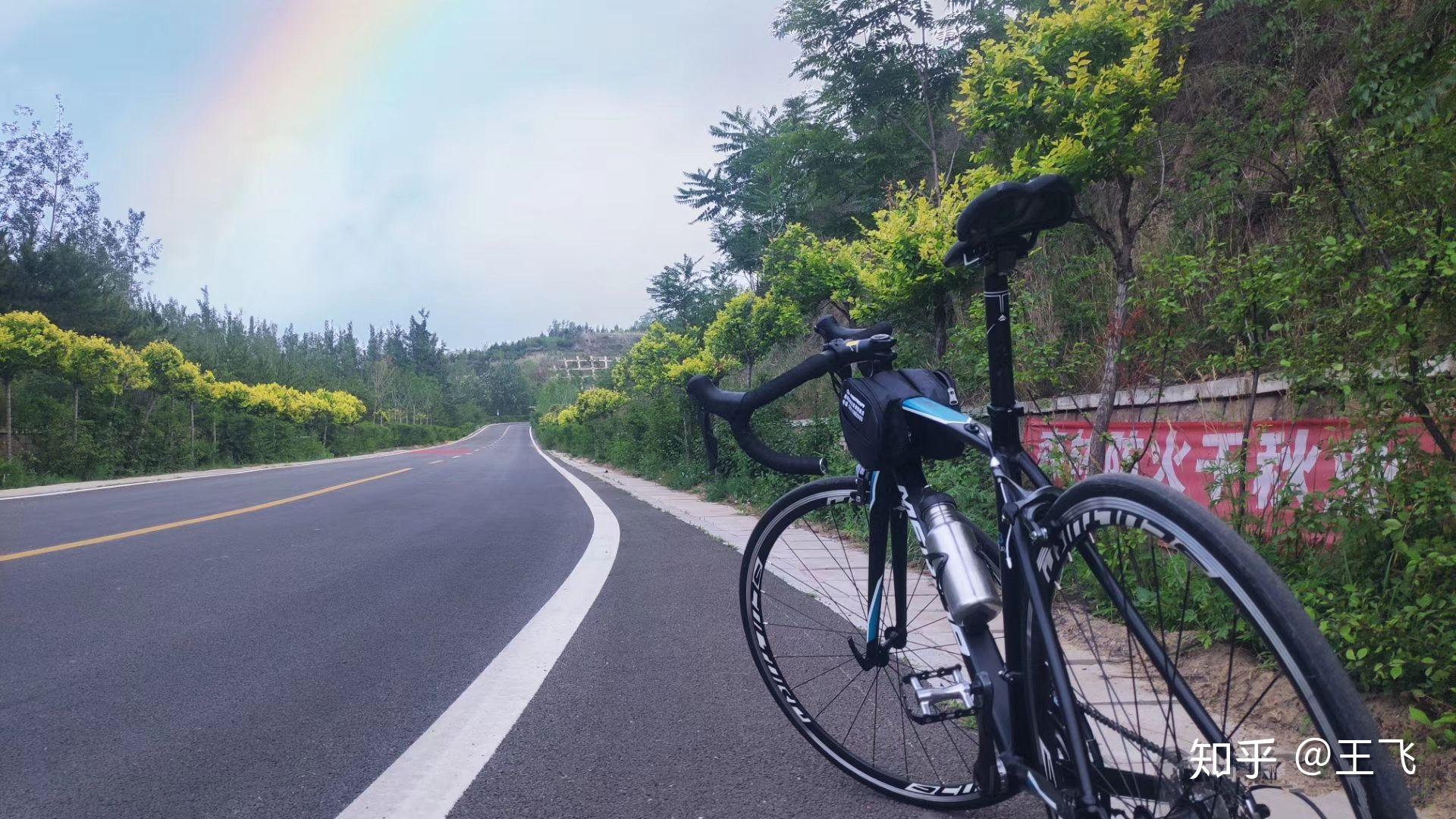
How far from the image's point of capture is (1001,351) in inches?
68.1

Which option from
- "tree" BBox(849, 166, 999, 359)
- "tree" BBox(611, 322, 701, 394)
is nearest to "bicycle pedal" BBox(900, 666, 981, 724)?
"tree" BBox(849, 166, 999, 359)

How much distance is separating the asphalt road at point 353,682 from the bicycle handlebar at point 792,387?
3.07ft

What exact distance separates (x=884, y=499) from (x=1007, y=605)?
55 cm

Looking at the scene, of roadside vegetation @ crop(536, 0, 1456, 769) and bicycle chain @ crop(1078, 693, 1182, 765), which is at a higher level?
roadside vegetation @ crop(536, 0, 1456, 769)

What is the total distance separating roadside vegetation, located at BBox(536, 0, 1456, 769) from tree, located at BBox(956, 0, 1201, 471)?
2 centimetres

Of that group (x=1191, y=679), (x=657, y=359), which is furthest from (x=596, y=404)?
(x=1191, y=679)

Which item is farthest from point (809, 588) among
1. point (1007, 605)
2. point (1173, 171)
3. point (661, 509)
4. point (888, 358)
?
point (661, 509)

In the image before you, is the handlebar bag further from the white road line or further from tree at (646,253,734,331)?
tree at (646,253,734,331)

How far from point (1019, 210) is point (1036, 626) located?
81 cm

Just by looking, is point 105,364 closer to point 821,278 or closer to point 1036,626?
point 821,278

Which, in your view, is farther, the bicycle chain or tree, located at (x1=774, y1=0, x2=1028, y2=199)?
tree, located at (x1=774, y1=0, x2=1028, y2=199)

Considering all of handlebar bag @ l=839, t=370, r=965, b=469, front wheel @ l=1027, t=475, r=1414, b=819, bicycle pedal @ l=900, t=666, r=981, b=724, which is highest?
handlebar bag @ l=839, t=370, r=965, b=469

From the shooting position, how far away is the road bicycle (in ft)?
4.03

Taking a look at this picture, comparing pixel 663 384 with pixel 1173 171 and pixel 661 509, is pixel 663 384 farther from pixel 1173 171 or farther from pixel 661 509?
pixel 1173 171
